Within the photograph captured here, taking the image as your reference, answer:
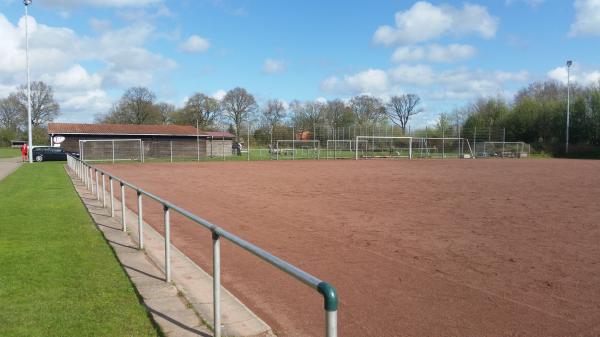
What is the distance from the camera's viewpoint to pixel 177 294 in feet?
16.5

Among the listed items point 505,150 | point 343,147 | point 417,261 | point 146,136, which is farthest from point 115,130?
point 417,261

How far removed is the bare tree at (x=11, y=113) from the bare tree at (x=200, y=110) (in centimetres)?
2692

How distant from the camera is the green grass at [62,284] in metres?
4.11

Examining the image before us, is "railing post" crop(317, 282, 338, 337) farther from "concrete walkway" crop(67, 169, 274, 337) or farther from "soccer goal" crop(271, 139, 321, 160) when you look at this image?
"soccer goal" crop(271, 139, 321, 160)

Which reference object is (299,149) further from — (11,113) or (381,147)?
(11,113)

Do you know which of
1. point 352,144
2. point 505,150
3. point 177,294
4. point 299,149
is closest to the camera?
point 177,294

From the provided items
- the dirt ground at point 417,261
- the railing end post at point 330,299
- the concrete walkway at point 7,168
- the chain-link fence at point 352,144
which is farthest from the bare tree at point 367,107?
the railing end post at point 330,299

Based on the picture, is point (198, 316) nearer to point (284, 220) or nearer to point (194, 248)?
point (194, 248)

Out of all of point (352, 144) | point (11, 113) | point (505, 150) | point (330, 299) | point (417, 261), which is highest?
point (11, 113)

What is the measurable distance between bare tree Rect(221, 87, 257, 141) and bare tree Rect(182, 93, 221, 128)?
1.74 metres

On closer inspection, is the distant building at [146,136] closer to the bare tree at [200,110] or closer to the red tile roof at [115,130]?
the red tile roof at [115,130]

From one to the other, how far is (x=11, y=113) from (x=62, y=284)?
87.7 metres

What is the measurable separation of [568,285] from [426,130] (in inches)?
2113

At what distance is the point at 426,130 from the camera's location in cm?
5734
